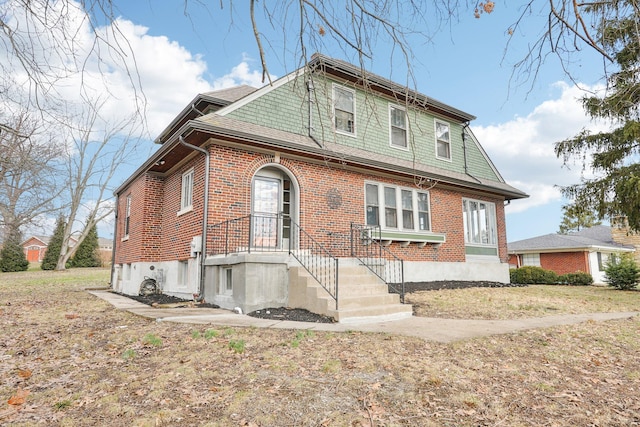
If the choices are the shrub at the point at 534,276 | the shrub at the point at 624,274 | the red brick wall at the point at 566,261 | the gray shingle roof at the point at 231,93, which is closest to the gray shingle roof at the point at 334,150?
the gray shingle roof at the point at 231,93

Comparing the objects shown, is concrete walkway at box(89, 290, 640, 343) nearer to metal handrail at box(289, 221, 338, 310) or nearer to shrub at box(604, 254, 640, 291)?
metal handrail at box(289, 221, 338, 310)

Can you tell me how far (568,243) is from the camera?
84.3 feet

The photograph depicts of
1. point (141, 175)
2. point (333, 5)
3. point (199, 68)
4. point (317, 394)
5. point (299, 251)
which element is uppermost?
point (141, 175)

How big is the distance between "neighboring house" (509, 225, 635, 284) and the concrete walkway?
20829 mm

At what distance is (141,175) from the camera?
12.4 meters

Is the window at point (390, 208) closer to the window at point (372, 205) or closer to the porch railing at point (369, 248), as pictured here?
the window at point (372, 205)

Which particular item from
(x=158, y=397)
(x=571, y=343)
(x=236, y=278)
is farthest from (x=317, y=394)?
(x=236, y=278)

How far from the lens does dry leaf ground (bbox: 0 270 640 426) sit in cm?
309

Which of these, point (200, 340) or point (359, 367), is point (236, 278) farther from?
point (359, 367)

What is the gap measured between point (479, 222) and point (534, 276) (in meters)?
7.27

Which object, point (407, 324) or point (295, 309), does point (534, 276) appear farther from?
point (295, 309)

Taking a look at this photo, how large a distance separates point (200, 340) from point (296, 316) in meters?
2.23

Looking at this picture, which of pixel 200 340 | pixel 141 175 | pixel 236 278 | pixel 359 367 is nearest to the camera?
pixel 359 367

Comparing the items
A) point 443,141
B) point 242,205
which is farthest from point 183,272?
point 443,141
